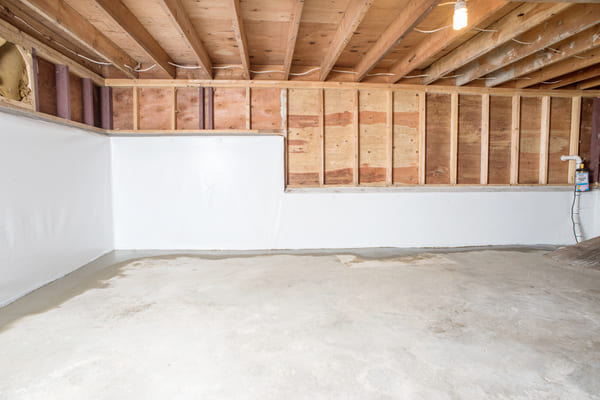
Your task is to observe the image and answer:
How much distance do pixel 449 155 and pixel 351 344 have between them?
3.29 m

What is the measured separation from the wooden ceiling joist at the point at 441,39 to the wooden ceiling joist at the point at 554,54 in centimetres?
91

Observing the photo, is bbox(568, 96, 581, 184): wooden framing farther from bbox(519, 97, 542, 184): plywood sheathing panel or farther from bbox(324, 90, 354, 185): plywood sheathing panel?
bbox(324, 90, 354, 185): plywood sheathing panel

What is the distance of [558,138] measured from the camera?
4.32m

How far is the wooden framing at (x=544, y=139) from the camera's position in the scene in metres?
4.25

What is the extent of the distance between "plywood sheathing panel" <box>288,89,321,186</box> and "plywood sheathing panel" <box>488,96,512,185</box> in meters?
2.35

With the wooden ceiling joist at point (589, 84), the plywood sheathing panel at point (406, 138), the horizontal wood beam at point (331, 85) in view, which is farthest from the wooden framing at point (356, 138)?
the wooden ceiling joist at point (589, 84)

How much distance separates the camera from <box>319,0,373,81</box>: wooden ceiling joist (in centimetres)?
229

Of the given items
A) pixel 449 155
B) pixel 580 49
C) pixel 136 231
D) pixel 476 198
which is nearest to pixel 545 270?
pixel 476 198

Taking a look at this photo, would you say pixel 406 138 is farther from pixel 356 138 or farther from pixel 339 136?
pixel 339 136

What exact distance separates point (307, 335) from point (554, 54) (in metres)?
3.55

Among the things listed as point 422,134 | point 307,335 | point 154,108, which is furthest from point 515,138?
point 154,108

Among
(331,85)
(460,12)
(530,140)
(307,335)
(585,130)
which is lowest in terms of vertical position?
(307,335)

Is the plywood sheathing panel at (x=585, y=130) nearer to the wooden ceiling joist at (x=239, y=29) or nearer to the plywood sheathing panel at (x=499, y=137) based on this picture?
A: the plywood sheathing panel at (x=499, y=137)

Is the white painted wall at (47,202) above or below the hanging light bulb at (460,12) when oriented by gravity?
below
